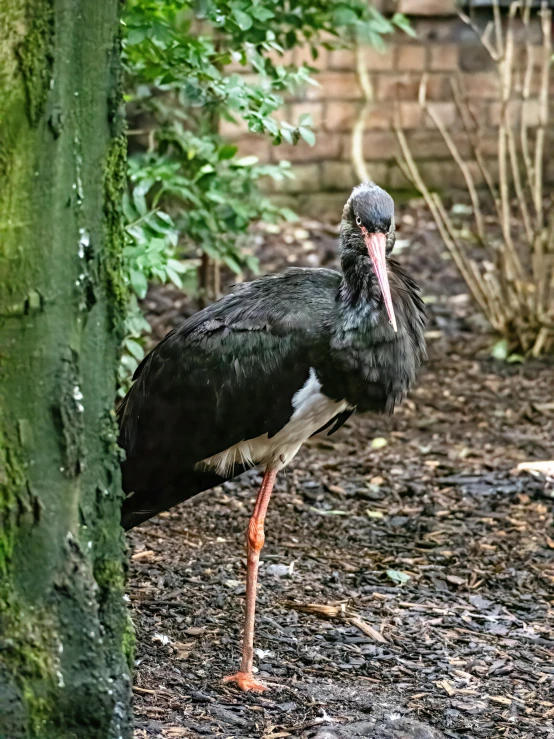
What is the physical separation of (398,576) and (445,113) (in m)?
7.35

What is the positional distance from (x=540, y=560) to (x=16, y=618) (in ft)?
9.00

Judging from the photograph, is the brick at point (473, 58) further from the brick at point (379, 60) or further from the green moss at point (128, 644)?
the green moss at point (128, 644)

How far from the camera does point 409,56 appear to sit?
419 inches

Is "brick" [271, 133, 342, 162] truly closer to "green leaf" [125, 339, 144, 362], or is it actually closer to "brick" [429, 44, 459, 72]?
"brick" [429, 44, 459, 72]

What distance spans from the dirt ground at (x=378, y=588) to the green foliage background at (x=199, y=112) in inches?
43.3

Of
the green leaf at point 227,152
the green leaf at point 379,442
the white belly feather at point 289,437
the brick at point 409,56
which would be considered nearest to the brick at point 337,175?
the brick at point 409,56

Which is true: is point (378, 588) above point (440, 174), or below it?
below

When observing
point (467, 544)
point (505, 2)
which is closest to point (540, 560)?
point (467, 544)

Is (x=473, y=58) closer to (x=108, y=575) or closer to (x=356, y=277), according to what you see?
(x=356, y=277)

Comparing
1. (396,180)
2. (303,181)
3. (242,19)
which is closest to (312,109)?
(303,181)

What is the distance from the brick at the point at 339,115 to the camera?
10.6 metres

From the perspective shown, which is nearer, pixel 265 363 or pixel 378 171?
pixel 265 363

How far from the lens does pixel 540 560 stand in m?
4.60

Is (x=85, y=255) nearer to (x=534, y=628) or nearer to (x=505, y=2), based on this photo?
(x=534, y=628)
